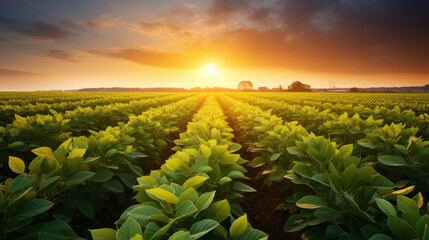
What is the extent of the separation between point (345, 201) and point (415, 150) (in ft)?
4.67

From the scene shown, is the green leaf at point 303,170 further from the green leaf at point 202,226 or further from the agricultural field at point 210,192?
the green leaf at point 202,226

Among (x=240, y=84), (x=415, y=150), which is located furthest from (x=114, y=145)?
(x=240, y=84)

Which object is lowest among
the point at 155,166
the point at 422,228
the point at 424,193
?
the point at 155,166

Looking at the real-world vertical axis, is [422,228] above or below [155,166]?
above

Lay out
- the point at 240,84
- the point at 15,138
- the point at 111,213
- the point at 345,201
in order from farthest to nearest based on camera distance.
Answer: the point at 240,84
the point at 15,138
the point at 111,213
the point at 345,201

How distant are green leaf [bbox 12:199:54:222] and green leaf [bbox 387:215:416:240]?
1852mm

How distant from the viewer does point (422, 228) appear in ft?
3.40

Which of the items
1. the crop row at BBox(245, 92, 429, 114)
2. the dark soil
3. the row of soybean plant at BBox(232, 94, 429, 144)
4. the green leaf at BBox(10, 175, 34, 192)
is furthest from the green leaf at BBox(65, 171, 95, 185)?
the crop row at BBox(245, 92, 429, 114)

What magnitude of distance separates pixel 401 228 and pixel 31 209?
204 cm

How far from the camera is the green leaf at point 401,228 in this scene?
3.51 feet

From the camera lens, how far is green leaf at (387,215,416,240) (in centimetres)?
107

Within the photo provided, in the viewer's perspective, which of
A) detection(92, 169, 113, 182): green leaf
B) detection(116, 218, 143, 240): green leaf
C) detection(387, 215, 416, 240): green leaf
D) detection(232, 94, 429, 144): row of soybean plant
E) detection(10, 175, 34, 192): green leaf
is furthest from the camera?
detection(232, 94, 429, 144): row of soybean plant

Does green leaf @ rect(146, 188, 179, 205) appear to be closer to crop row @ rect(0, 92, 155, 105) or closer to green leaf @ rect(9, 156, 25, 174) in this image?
green leaf @ rect(9, 156, 25, 174)

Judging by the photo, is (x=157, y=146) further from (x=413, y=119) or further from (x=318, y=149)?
(x=413, y=119)
